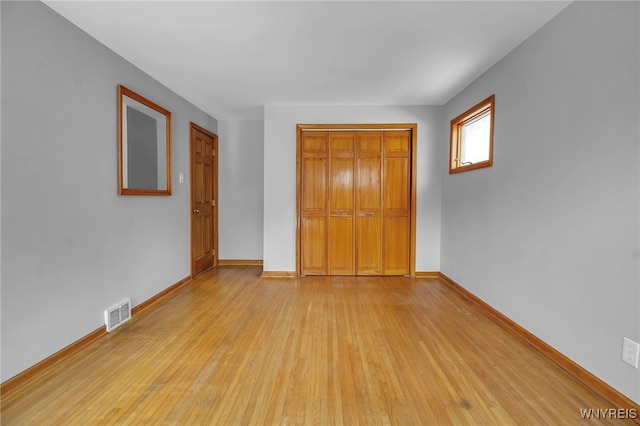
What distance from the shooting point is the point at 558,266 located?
214cm

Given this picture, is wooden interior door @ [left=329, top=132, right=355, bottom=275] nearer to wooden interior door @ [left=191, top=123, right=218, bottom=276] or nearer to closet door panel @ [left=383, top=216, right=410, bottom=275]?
closet door panel @ [left=383, top=216, right=410, bottom=275]

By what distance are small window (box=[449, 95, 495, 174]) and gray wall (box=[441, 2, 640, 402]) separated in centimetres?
16

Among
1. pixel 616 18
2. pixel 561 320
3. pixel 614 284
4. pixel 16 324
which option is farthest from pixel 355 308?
pixel 616 18

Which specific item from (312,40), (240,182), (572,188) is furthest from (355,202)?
(572,188)

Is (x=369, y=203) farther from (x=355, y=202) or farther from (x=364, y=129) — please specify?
(x=364, y=129)

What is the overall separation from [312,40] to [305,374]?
256 centimetres

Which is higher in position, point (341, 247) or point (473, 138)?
point (473, 138)

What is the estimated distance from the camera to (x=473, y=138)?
3654mm

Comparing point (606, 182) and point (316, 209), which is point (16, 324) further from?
point (606, 182)

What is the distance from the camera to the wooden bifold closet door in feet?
14.3

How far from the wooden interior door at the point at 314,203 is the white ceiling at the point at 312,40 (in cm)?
87

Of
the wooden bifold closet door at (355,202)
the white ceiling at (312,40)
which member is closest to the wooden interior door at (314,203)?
the wooden bifold closet door at (355,202)

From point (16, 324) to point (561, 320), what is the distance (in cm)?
361

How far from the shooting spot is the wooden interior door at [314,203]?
436 cm
